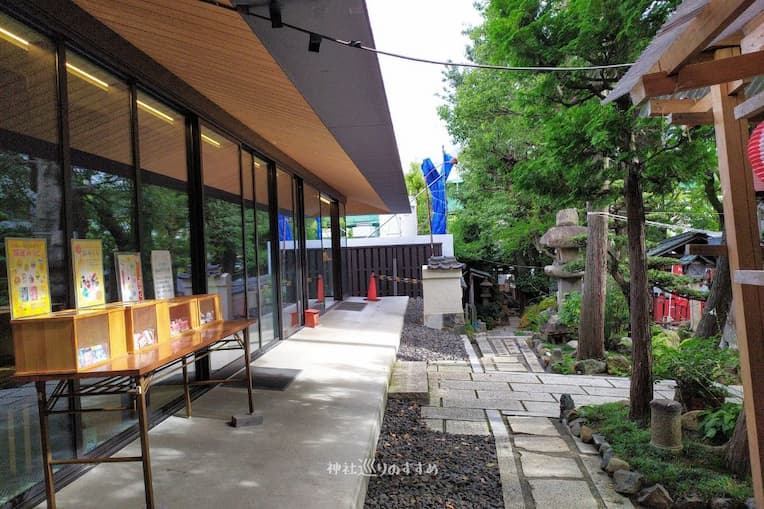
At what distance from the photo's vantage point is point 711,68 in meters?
1.87

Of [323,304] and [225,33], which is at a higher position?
[225,33]

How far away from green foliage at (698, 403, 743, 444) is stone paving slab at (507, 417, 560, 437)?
44.7 inches

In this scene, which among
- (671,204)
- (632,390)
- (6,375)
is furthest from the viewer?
(671,204)

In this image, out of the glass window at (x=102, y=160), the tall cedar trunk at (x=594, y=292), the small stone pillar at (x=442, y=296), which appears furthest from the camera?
the small stone pillar at (x=442, y=296)

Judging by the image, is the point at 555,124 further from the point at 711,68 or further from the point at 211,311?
the point at 211,311

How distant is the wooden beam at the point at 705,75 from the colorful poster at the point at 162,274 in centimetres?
338

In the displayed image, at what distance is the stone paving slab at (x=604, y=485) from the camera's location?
114 inches

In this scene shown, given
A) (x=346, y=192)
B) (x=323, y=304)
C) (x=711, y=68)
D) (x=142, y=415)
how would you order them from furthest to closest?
(x=346, y=192), (x=323, y=304), (x=142, y=415), (x=711, y=68)

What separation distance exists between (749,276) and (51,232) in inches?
138

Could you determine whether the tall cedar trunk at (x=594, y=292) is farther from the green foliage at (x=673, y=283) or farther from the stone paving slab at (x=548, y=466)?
the stone paving slab at (x=548, y=466)

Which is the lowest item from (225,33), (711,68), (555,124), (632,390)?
(632,390)

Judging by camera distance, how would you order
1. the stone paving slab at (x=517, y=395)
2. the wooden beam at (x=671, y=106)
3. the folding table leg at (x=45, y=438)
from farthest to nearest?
the stone paving slab at (x=517, y=395), the wooden beam at (x=671, y=106), the folding table leg at (x=45, y=438)

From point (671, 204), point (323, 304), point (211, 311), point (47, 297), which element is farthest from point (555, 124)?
point (671, 204)

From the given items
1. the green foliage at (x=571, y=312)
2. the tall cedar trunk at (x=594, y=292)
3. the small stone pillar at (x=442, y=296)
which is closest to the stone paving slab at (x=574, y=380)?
the tall cedar trunk at (x=594, y=292)
